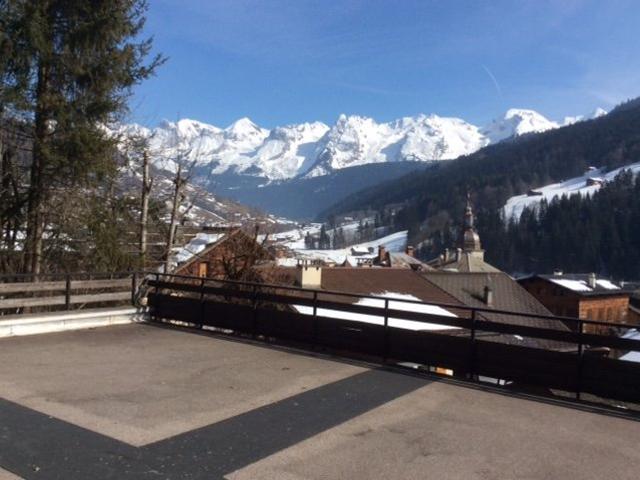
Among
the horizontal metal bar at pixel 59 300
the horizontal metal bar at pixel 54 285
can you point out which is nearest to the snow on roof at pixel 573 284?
the horizontal metal bar at pixel 54 285

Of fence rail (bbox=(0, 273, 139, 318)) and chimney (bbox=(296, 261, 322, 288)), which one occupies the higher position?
chimney (bbox=(296, 261, 322, 288))

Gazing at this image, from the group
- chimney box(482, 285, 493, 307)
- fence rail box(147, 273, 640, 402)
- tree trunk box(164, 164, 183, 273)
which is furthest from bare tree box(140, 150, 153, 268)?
chimney box(482, 285, 493, 307)

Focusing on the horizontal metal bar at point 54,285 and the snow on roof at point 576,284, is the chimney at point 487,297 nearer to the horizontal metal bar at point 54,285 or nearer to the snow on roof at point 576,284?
the horizontal metal bar at point 54,285

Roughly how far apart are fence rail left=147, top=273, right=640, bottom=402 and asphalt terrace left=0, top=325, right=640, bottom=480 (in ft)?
2.12

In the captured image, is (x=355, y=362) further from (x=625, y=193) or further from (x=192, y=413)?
(x=625, y=193)

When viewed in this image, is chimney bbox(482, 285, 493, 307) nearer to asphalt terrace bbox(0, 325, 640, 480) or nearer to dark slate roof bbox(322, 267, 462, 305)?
dark slate roof bbox(322, 267, 462, 305)

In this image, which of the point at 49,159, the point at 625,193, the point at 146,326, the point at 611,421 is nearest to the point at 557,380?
the point at 611,421

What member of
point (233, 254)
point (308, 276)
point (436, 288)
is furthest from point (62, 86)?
point (436, 288)

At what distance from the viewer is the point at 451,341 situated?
9.44 meters

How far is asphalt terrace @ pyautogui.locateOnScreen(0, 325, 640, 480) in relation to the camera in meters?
5.36

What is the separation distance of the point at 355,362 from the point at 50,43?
979 centimetres

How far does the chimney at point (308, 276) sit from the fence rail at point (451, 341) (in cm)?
1628

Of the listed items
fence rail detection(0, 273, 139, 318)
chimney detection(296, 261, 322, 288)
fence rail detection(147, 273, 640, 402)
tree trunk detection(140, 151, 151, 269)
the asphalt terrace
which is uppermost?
tree trunk detection(140, 151, 151, 269)

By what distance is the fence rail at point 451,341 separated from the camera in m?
8.07
